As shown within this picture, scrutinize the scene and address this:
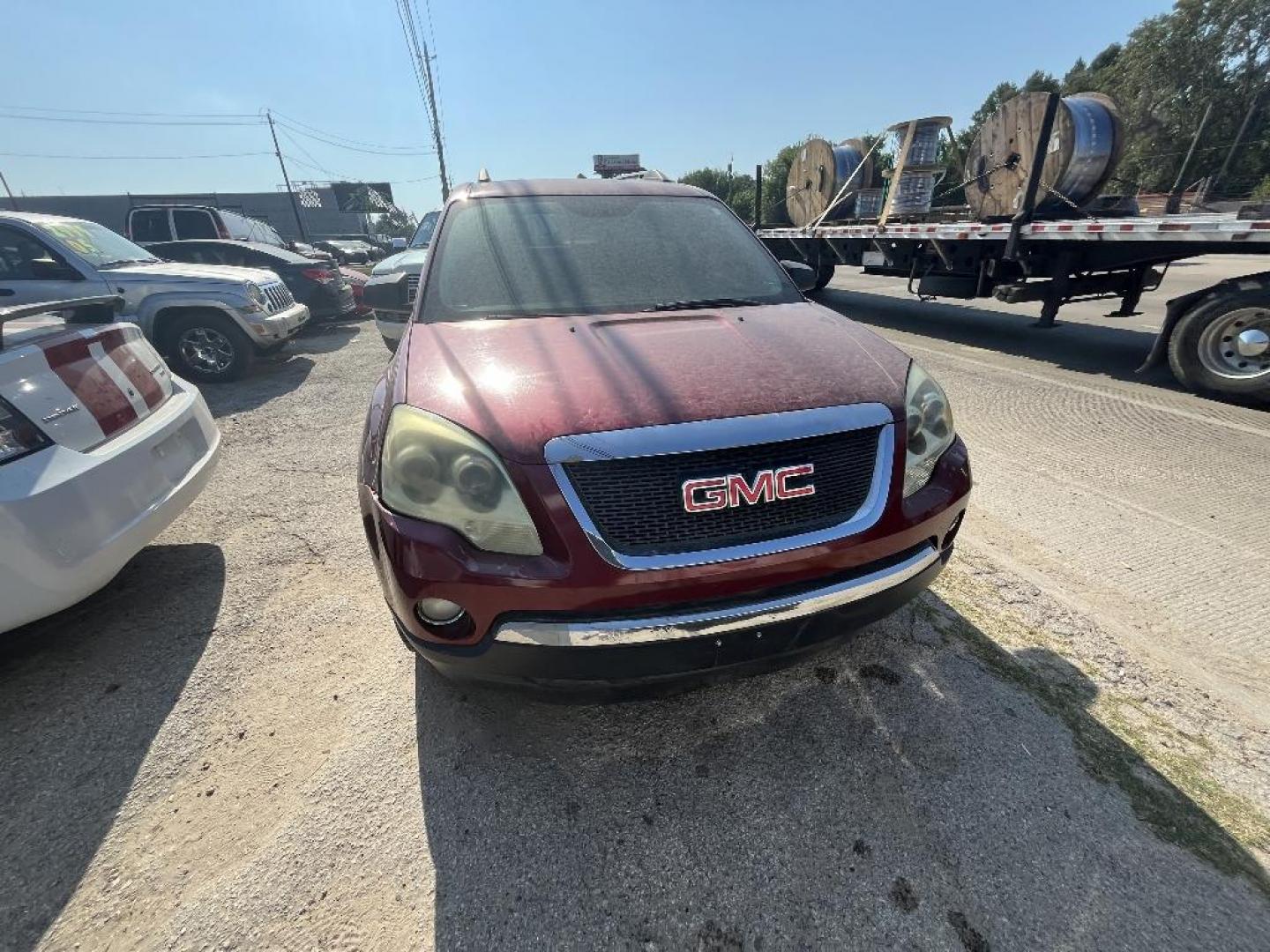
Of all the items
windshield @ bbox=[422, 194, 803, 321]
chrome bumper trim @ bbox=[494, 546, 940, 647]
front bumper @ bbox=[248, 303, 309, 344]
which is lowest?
front bumper @ bbox=[248, 303, 309, 344]

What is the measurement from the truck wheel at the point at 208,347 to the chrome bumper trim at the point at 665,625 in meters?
6.81

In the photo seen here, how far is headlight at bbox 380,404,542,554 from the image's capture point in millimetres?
1428

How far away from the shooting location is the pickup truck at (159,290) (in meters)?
5.25

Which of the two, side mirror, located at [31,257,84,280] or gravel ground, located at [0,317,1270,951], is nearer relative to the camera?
gravel ground, located at [0,317,1270,951]

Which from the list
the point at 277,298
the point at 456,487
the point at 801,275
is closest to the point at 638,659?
the point at 456,487

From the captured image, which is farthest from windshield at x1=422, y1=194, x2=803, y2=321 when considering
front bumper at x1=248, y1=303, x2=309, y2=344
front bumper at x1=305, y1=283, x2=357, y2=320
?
front bumper at x1=305, y1=283, x2=357, y2=320

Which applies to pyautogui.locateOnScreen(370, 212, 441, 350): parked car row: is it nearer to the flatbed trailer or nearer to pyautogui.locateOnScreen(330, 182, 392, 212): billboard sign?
the flatbed trailer

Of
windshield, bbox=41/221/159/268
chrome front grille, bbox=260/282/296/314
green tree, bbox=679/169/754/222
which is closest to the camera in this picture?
windshield, bbox=41/221/159/268

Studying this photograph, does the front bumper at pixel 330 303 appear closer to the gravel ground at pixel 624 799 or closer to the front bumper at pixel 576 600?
the gravel ground at pixel 624 799

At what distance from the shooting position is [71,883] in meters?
1.49

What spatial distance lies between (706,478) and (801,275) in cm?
222

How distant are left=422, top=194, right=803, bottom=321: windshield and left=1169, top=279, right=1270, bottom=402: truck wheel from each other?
5.01m

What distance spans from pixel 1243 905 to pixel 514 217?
10.9ft

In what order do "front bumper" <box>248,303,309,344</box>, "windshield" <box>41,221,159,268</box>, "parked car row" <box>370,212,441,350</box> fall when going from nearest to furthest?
"parked car row" <box>370,212,441,350</box>, "windshield" <box>41,221,159,268</box>, "front bumper" <box>248,303,309,344</box>
